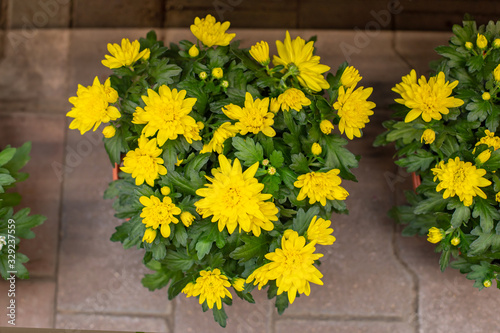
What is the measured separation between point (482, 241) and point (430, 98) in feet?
1.58

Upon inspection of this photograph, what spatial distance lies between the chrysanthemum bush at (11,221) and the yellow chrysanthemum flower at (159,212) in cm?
56

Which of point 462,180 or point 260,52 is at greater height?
point 260,52

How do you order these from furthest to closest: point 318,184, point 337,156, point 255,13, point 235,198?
point 255,13 → point 337,156 → point 318,184 → point 235,198

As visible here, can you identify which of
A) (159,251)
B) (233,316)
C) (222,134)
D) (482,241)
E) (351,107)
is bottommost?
(233,316)

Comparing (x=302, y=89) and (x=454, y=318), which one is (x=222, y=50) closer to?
(x=302, y=89)

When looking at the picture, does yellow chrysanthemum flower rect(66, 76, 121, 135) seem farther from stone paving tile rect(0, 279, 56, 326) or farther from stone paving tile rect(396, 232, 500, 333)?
stone paving tile rect(396, 232, 500, 333)

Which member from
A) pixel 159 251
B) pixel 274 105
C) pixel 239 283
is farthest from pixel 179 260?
pixel 274 105

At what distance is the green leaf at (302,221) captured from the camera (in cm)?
123

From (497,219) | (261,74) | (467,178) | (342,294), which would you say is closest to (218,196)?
(261,74)

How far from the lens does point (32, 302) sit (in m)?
1.88

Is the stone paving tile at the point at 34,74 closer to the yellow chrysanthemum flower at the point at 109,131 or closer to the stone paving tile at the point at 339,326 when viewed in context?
the yellow chrysanthemum flower at the point at 109,131

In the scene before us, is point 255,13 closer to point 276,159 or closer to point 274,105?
point 274,105

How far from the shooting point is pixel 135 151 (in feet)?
3.96

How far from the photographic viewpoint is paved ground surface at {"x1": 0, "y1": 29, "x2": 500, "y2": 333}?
1.82 metres
